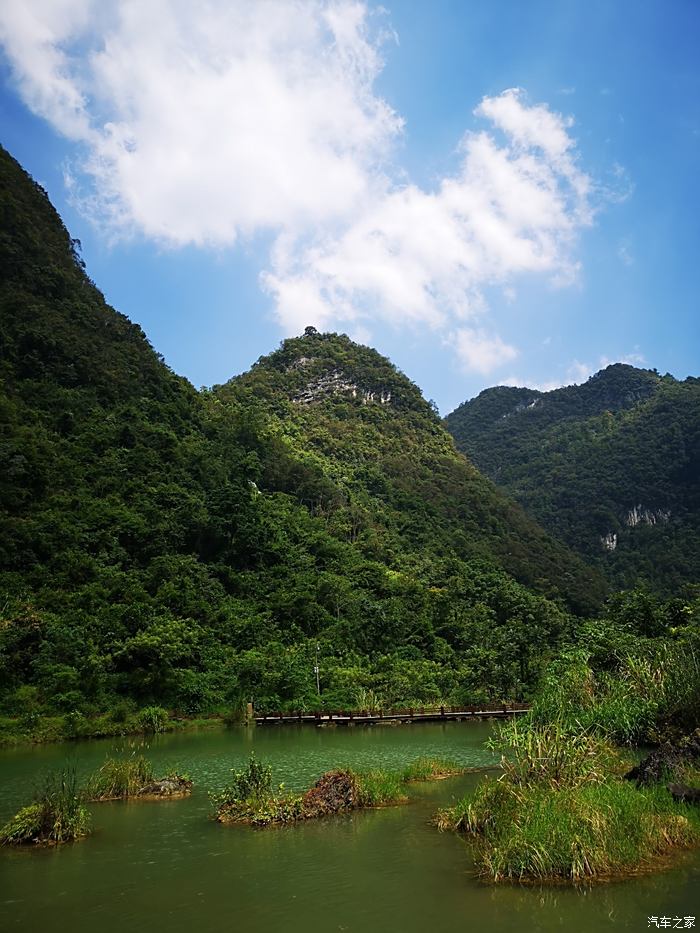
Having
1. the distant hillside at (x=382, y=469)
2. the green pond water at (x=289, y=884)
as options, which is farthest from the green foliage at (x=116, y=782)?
the distant hillside at (x=382, y=469)

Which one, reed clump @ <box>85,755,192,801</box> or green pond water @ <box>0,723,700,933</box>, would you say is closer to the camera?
green pond water @ <box>0,723,700,933</box>

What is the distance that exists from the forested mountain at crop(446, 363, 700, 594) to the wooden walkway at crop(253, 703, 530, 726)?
49671mm

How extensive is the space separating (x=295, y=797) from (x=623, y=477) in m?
101

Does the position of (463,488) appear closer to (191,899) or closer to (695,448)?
(695,448)

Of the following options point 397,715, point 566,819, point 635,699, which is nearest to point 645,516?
point 397,715

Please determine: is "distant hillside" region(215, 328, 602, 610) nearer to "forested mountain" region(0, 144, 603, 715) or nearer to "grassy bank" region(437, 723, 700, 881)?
"forested mountain" region(0, 144, 603, 715)

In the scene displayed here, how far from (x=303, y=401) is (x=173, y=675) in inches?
2548

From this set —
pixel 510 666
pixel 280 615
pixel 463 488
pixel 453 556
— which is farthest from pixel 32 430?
pixel 463 488

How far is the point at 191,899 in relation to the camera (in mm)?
8367

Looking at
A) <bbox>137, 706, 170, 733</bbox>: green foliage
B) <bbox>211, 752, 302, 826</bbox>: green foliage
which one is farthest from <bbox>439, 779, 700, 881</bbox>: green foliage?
<bbox>137, 706, 170, 733</bbox>: green foliage

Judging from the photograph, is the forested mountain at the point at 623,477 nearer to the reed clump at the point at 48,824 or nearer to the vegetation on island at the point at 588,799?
the vegetation on island at the point at 588,799

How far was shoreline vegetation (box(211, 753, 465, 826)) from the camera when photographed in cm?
1227

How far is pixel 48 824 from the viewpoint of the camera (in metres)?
11.1

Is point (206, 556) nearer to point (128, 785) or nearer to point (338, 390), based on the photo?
point (128, 785)
